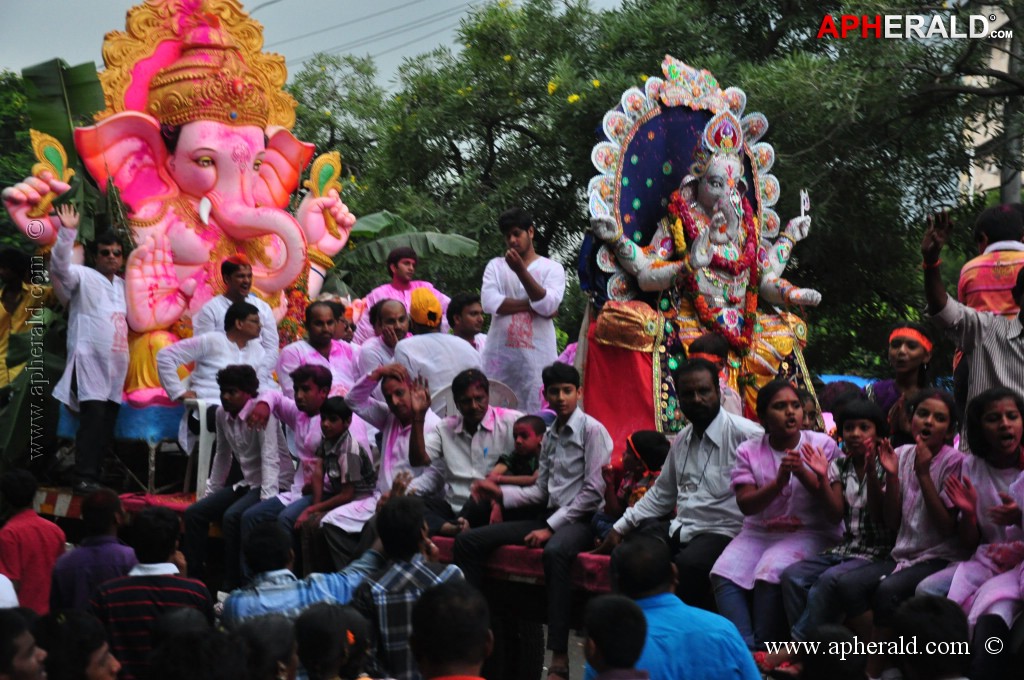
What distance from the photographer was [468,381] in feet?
25.7

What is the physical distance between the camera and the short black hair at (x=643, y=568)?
462 cm

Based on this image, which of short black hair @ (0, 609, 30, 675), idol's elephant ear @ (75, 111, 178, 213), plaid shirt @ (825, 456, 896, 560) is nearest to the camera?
short black hair @ (0, 609, 30, 675)

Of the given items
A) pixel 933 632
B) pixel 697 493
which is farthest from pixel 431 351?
pixel 933 632

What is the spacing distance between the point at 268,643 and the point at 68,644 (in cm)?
63

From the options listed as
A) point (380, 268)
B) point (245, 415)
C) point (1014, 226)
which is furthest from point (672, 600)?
point (380, 268)

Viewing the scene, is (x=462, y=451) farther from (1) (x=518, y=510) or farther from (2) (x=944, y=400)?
(2) (x=944, y=400)

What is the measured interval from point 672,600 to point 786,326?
508 cm

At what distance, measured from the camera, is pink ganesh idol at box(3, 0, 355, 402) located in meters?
11.2

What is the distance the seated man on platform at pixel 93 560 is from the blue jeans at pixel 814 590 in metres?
2.84

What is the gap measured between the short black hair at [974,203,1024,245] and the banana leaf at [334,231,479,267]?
7017 mm

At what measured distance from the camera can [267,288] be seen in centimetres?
1171

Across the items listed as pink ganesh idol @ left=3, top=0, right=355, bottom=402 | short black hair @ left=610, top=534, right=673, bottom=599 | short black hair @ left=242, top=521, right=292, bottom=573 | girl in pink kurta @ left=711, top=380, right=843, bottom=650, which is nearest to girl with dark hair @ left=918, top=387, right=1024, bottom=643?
girl in pink kurta @ left=711, top=380, right=843, bottom=650

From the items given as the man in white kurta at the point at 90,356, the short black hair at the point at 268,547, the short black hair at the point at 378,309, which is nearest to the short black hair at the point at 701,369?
the short black hair at the point at 268,547

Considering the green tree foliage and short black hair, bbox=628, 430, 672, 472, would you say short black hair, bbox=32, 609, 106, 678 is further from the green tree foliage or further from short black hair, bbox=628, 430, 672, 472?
the green tree foliage
